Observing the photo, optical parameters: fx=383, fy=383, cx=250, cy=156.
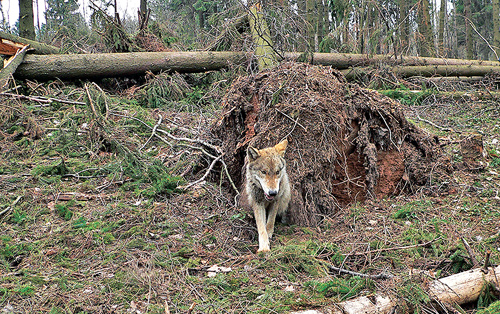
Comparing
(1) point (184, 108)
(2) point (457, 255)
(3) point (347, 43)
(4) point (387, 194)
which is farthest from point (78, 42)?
(2) point (457, 255)

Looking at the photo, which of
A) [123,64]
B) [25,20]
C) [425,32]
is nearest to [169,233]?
[123,64]

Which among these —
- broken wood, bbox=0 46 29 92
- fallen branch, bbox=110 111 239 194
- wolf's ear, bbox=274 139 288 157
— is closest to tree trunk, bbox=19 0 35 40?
broken wood, bbox=0 46 29 92

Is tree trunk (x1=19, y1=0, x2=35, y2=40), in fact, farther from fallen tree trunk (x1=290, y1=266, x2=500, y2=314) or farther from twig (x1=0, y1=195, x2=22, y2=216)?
fallen tree trunk (x1=290, y1=266, x2=500, y2=314)

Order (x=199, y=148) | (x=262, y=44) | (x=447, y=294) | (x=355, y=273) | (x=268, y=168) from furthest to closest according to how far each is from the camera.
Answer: (x=262, y=44)
(x=199, y=148)
(x=268, y=168)
(x=355, y=273)
(x=447, y=294)

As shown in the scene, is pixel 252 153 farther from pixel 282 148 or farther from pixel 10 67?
pixel 10 67

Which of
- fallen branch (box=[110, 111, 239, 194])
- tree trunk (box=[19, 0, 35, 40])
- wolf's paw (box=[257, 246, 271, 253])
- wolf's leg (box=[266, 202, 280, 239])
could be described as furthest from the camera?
tree trunk (box=[19, 0, 35, 40])

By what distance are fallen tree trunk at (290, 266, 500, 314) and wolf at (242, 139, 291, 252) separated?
172 centimetres

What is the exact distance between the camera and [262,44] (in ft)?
38.2

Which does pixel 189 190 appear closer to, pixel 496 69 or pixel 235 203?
pixel 235 203

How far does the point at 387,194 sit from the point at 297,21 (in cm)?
758

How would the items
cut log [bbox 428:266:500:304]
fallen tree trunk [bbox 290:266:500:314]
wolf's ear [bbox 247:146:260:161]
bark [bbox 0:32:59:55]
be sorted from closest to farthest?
fallen tree trunk [bbox 290:266:500:314] → cut log [bbox 428:266:500:304] → wolf's ear [bbox 247:146:260:161] → bark [bbox 0:32:59:55]

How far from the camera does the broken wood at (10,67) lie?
30.1 ft

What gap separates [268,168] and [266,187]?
11.6 inches

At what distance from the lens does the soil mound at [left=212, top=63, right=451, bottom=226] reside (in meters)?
6.40
